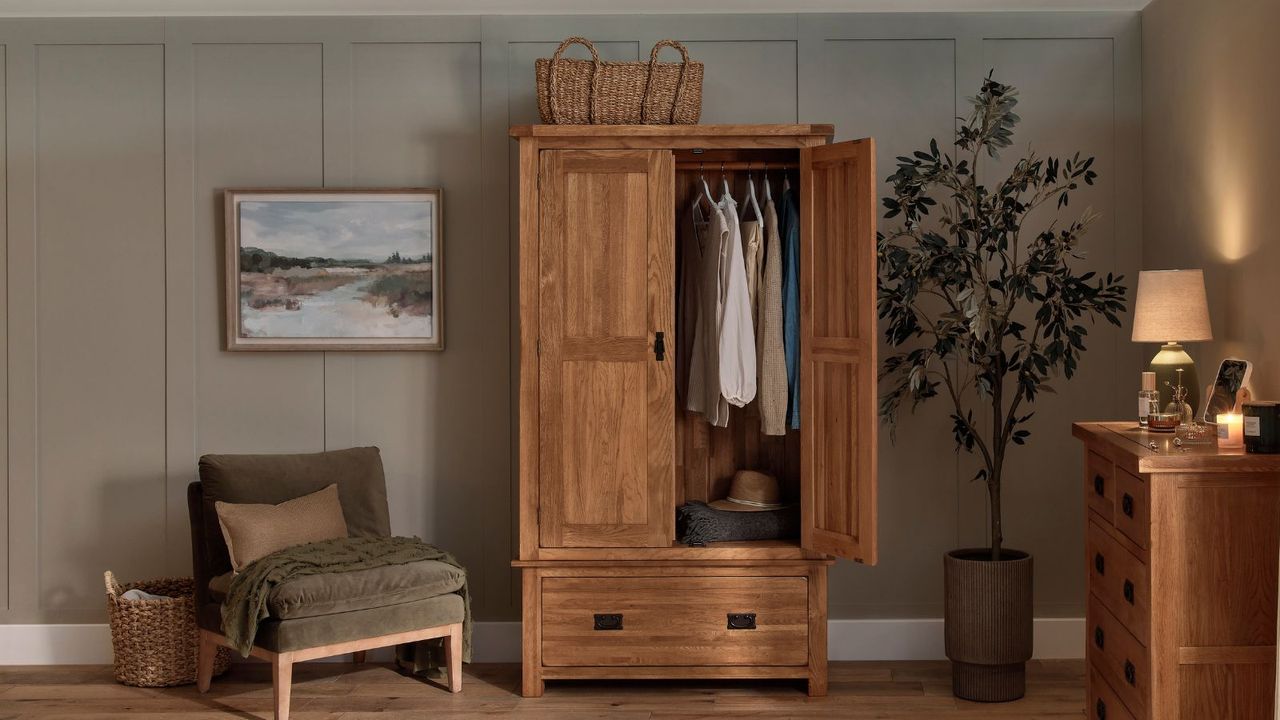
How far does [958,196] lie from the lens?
12.3ft

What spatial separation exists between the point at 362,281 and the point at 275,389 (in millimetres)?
544

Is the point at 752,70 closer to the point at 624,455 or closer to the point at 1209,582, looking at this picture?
the point at 624,455

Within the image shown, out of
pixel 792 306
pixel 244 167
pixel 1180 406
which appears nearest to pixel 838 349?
pixel 792 306

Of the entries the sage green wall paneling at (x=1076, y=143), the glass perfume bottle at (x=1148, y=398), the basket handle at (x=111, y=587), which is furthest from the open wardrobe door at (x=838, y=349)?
the basket handle at (x=111, y=587)

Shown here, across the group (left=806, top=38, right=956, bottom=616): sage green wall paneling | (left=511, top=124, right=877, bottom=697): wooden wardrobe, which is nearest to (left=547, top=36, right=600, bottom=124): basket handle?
(left=511, top=124, right=877, bottom=697): wooden wardrobe

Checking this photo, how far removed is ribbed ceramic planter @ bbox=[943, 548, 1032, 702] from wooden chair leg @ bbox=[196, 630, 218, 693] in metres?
2.58

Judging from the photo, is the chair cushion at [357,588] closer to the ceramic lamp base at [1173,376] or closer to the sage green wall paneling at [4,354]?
the sage green wall paneling at [4,354]

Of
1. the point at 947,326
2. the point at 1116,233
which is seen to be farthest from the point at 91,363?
the point at 1116,233

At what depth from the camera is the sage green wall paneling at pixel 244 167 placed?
4184 millimetres

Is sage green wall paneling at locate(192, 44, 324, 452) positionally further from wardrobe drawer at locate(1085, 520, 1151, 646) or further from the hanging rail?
wardrobe drawer at locate(1085, 520, 1151, 646)

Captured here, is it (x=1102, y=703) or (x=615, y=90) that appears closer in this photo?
(x=1102, y=703)

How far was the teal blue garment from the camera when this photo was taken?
12.5ft

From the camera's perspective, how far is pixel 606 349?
375 cm

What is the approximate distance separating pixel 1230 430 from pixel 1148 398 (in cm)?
23
